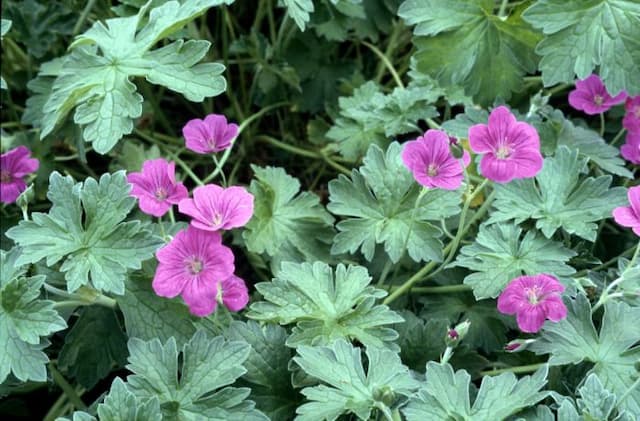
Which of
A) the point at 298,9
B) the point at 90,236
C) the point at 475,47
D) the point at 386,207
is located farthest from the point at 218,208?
the point at 475,47

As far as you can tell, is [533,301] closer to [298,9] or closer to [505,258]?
[505,258]

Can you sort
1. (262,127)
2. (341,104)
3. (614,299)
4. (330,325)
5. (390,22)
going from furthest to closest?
(262,127), (390,22), (341,104), (614,299), (330,325)

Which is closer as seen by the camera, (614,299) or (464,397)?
(464,397)

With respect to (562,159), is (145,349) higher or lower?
lower

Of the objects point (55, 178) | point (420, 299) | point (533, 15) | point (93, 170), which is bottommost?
point (93, 170)

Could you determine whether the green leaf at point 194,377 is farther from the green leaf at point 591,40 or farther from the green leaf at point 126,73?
the green leaf at point 591,40

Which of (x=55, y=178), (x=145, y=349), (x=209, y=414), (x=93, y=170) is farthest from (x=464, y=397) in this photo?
(x=93, y=170)

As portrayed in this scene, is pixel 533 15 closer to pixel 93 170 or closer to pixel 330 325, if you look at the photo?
pixel 330 325

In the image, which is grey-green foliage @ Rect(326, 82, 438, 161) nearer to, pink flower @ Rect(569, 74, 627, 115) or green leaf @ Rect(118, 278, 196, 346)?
pink flower @ Rect(569, 74, 627, 115)
